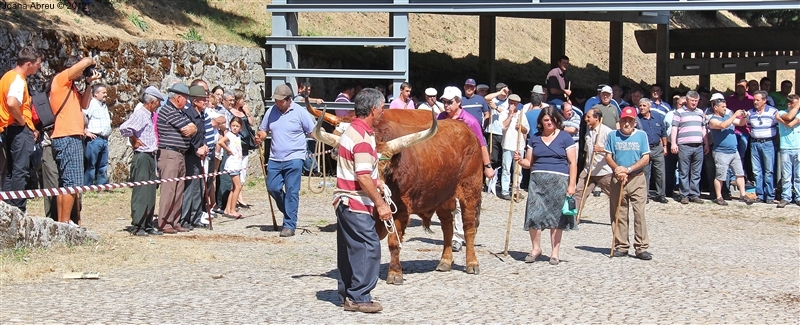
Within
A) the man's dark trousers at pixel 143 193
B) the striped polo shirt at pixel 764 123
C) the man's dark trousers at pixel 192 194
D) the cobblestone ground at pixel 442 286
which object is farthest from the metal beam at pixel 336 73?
the man's dark trousers at pixel 143 193

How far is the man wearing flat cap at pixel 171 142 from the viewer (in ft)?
42.4

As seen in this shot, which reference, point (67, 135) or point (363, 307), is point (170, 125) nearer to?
point (67, 135)

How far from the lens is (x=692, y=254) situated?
12.8 meters

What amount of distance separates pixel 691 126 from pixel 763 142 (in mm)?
1244

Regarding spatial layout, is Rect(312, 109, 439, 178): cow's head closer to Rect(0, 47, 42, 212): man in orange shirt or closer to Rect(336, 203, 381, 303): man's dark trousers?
Rect(336, 203, 381, 303): man's dark trousers

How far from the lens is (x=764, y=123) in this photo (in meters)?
18.1

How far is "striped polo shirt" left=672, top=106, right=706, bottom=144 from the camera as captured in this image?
1817 cm

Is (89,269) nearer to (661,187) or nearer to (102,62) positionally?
(102,62)

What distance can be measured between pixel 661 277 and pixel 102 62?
33.7ft

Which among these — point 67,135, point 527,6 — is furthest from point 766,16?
point 67,135

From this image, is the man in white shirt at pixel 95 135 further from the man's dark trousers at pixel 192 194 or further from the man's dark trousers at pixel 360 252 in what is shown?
the man's dark trousers at pixel 360 252

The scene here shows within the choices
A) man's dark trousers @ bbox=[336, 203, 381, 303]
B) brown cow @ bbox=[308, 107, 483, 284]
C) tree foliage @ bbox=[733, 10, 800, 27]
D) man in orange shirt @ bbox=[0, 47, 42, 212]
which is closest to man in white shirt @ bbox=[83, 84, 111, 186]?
man in orange shirt @ bbox=[0, 47, 42, 212]

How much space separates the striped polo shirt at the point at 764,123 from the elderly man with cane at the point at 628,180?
6528mm

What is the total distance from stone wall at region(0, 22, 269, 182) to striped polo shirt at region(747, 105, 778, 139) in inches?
326
